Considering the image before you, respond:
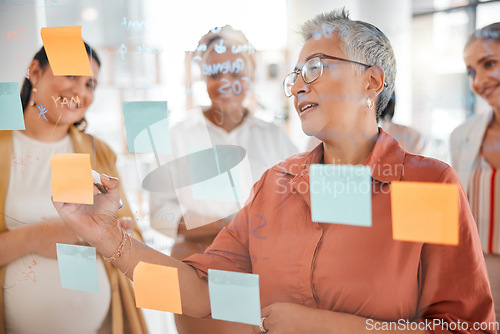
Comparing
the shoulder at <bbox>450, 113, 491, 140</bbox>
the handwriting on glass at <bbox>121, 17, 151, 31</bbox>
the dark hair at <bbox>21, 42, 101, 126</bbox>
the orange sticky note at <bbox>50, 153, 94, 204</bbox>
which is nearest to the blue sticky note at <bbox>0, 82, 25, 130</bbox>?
the dark hair at <bbox>21, 42, 101, 126</bbox>

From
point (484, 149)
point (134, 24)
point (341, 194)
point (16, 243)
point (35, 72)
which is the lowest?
point (16, 243)

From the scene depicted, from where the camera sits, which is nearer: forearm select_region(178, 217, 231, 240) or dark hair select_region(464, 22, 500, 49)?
dark hair select_region(464, 22, 500, 49)

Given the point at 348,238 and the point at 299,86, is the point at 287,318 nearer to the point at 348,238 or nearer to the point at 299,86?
the point at 348,238

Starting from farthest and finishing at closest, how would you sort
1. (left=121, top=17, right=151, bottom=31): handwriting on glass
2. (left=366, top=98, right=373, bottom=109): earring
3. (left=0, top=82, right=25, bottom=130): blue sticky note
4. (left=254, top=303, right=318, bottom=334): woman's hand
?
(left=0, top=82, right=25, bottom=130): blue sticky note
(left=121, top=17, right=151, bottom=31): handwriting on glass
(left=254, top=303, right=318, bottom=334): woman's hand
(left=366, top=98, right=373, bottom=109): earring

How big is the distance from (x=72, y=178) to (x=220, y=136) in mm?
505

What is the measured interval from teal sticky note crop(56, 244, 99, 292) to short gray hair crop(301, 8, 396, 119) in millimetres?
936

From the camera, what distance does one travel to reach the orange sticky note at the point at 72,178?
127cm

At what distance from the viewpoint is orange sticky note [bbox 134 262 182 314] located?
3.90 feet

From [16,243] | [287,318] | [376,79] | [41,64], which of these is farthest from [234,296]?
[41,64]

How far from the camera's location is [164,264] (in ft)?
3.92

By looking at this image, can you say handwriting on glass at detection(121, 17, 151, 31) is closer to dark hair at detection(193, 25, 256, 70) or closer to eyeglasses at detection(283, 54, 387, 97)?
Result: dark hair at detection(193, 25, 256, 70)

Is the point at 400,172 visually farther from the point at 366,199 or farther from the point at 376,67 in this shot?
the point at 376,67

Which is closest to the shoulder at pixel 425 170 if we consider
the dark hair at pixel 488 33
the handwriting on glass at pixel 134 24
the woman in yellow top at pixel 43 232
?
the dark hair at pixel 488 33

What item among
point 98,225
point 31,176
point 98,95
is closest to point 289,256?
point 98,225
